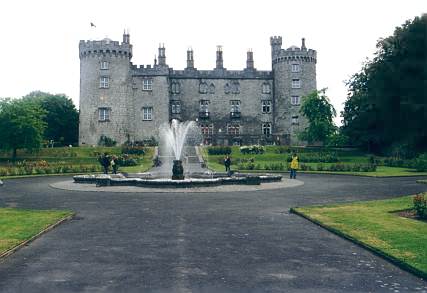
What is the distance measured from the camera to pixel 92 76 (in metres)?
64.3

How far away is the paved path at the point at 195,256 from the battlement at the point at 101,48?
49.4 meters

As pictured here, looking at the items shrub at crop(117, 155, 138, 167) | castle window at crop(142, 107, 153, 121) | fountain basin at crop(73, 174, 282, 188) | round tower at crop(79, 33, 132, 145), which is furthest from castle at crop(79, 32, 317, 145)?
fountain basin at crop(73, 174, 282, 188)

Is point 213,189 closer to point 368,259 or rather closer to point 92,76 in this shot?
point 368,259

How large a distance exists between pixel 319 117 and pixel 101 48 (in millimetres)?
32902

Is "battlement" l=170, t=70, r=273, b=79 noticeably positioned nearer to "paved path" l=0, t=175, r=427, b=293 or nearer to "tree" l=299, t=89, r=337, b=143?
"tree" l=299, t=89, r=337, b=143

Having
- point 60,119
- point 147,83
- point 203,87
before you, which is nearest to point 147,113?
point 147,83

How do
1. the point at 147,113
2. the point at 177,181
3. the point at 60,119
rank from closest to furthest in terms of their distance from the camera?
the point at 177,181, the point at 147,113, the point at 60,119

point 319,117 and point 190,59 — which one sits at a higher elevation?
point 190,59

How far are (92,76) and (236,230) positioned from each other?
5565 cm

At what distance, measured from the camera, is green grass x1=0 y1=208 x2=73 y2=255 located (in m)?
11.7

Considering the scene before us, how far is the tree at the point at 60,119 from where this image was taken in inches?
3135

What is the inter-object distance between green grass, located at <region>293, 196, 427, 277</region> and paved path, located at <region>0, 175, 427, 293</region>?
1.13 ft

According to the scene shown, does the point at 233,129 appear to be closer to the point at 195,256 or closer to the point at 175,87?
the point at 175,87

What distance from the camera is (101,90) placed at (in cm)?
6456
